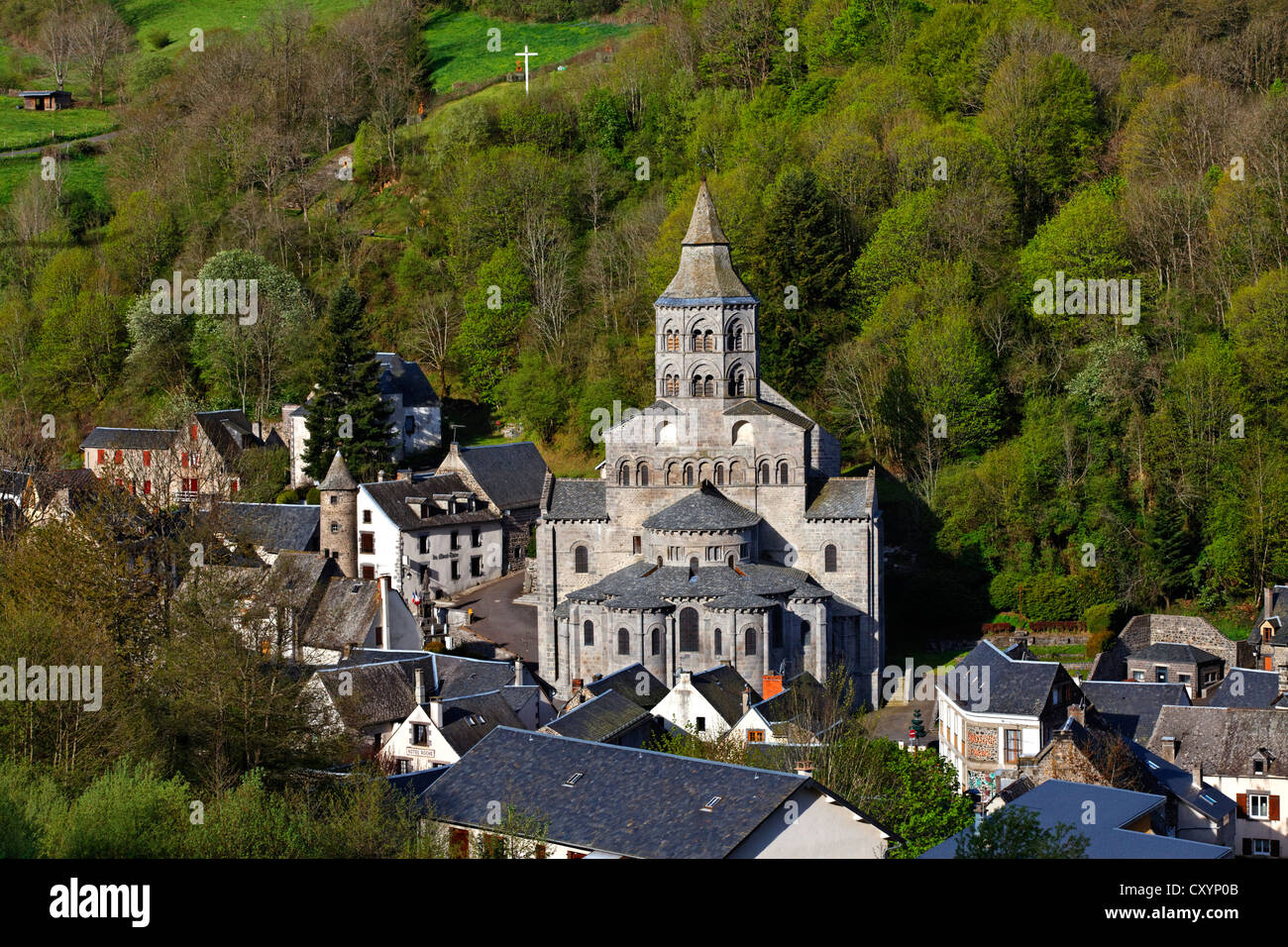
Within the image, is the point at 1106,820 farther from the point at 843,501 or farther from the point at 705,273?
the point at 705,273

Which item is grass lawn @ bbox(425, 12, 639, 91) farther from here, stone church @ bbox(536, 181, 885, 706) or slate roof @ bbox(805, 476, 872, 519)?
slate roof @ bbox(805, 476, 872, 519)

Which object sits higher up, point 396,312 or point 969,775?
point 396,312

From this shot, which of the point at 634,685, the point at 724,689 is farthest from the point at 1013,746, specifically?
the point at 634,685

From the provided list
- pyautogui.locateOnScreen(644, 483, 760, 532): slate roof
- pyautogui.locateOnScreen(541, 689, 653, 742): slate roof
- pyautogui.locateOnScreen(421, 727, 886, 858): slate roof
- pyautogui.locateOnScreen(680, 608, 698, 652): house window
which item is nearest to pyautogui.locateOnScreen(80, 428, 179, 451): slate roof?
pyautogui.locateOnScreen(644, 483, 760, 532): slate roof

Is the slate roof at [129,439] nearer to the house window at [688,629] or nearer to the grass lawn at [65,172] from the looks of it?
the house window at [688,629]
